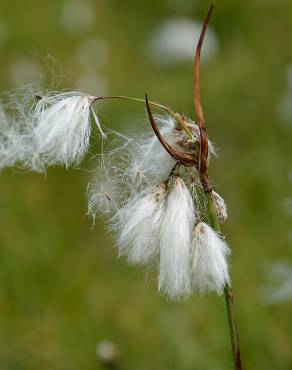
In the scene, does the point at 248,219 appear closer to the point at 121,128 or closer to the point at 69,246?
the point at 69,246

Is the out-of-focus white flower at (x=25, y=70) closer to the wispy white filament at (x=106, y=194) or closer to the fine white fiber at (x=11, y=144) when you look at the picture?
the fine white fiber at (x=11, y=144)

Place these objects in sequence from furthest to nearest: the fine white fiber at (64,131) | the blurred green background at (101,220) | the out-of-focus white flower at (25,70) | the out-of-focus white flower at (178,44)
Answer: the out-of-focus white flower at (178,44) < the out-of-focus white flower at (25,70) < the blurred green background at (101,220) < the fine white fiber at (64,131)

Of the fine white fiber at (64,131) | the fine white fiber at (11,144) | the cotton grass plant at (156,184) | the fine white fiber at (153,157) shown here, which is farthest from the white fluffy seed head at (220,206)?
the fine white fiber at (11,144)

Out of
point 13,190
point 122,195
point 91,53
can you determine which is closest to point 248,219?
point 13,190

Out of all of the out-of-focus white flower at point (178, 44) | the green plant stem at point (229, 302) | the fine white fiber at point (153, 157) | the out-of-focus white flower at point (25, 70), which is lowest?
the green plant stem at point (229, 302)

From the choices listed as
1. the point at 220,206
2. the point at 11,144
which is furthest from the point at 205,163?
the point at 11,144

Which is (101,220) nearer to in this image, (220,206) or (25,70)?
(25,70)
